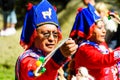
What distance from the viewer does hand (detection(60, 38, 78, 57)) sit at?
2734 millimetres

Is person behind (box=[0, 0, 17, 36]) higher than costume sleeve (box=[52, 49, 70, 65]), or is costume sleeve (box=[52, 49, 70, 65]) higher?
person behind (box=[0, 0, 17, 36])

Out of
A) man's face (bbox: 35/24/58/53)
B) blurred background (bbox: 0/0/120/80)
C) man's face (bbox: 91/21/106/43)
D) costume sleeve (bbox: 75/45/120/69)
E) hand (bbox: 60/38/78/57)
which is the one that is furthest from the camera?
blurred background (bbox: 0/0/120/80)

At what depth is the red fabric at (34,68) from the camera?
297 cm

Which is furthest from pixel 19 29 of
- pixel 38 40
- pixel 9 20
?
pixel 38 40

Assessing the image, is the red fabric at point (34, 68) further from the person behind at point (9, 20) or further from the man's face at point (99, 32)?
the person behind at point (9, 20)

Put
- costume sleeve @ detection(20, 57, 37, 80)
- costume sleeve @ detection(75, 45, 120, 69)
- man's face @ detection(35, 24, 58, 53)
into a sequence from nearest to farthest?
costume sleeve @ detection(20, 57, 37, 80) → man's face @ detection(35, 24, 58, 53) → costume sleeve @ detection(75, 45, 120, 69)

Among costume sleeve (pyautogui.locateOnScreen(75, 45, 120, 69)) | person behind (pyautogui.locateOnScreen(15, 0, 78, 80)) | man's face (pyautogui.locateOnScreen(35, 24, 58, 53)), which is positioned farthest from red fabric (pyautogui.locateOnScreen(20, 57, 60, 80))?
costume sleeve (pyautogui.locateOnScreen(75, 45, 120, 69))

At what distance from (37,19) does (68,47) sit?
2.30 feet

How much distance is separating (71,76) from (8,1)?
512 centimetres

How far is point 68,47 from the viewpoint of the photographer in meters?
2.76

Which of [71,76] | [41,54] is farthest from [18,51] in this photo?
[41,54]

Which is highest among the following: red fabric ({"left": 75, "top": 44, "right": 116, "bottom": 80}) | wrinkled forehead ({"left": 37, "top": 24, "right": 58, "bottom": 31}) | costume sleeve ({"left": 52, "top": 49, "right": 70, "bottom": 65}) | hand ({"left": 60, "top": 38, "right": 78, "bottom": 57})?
wrinkled forehead ({"left": 37, "top": 24, "right": 58, "bottom": 31})

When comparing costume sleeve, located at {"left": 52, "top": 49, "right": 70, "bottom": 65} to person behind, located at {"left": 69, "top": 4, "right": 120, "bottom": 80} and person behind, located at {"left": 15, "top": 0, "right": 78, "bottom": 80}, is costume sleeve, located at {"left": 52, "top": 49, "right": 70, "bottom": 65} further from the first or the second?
person behind, located at {"left": 69, "top": 4, "right": 120, "bottom": 80}

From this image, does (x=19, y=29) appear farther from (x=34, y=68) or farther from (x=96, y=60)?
(x=34, y=68)
